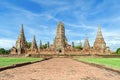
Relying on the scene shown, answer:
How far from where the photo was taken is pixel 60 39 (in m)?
75.6

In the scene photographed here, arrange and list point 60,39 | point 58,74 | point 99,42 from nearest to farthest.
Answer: point 58,74, point 60,39, point 99,42

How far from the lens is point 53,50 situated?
7431 cm

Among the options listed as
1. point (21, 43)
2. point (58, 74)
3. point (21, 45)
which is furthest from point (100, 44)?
point (58, 74)

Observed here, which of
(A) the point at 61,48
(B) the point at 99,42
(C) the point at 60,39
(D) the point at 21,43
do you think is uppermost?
(C) the point at 60,39

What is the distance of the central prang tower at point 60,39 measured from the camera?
246ft

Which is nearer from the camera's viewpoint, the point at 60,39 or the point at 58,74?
the point at 58,74

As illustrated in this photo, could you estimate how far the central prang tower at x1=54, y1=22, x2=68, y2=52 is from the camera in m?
75.0

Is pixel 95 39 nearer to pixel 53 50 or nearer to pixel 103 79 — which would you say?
pixel 53 50

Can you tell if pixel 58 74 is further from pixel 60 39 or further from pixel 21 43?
pixel 21 43

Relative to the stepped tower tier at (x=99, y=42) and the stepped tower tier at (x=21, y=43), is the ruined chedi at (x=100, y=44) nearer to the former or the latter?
the stepped tower tier at (x=99, y=42)

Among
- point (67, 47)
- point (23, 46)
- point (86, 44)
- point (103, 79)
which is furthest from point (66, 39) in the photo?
point (103, 79)

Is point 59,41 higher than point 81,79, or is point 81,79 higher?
point 59,41

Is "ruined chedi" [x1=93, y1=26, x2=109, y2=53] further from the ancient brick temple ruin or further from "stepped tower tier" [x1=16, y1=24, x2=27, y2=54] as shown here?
"stepped tower tier" [x1=16, y1=24, x2=27, y2=54]

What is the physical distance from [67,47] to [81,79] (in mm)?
68792
